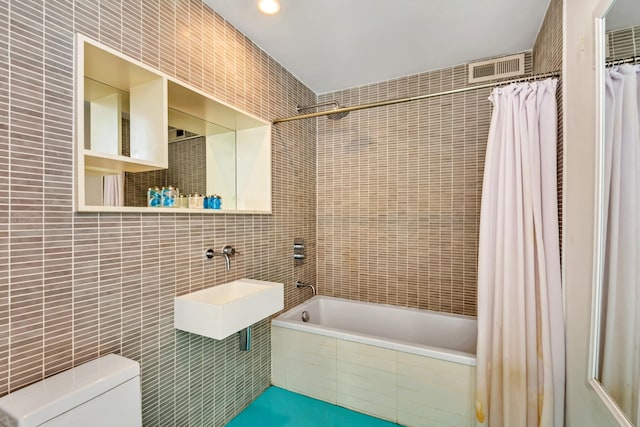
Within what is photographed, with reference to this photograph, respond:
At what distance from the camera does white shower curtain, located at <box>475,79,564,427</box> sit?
138 cm

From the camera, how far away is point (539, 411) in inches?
54.6

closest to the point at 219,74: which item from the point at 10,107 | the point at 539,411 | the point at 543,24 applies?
the point at 10,107

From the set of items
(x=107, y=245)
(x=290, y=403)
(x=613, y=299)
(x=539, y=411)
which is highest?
(x=107, y=245)

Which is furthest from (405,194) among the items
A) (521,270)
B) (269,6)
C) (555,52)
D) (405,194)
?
(269,6)

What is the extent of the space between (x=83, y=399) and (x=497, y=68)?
3096 millimetres

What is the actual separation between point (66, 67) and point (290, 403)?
2255mm

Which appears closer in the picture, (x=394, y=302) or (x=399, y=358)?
(x=399, y=358)

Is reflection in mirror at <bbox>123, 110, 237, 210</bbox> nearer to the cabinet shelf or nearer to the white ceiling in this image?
the cabinet shelf

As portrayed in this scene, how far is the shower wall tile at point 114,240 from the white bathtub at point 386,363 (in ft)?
0.96

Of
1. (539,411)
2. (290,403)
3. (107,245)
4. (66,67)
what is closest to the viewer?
(66,67)

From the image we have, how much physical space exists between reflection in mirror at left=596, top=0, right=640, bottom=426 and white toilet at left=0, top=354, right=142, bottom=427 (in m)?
1.68

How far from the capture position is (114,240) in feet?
4.03

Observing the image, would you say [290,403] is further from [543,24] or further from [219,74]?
[543,24]

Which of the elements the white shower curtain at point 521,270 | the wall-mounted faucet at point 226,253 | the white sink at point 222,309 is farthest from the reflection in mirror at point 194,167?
the white shower curtain at point 521,270
